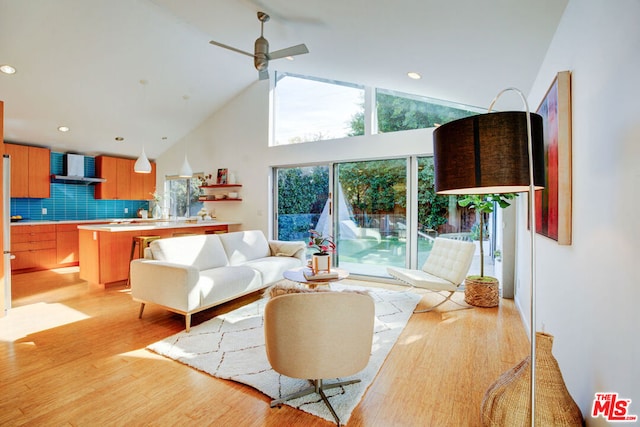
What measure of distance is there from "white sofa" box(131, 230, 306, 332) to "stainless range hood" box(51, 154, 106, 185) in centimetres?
440

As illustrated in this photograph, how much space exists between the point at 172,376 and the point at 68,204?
6512 mm

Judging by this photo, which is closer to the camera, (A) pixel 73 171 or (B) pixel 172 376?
(B) pixel 172 376

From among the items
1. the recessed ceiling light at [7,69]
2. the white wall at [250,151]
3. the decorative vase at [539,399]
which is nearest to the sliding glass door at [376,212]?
the white wall at [250,151]

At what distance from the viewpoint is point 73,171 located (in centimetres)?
663

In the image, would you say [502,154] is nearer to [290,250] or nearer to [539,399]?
[539,399]

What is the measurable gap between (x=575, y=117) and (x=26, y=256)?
803 centimetres

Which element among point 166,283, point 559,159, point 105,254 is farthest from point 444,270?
point 105,254

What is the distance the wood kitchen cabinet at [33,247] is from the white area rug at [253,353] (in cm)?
485

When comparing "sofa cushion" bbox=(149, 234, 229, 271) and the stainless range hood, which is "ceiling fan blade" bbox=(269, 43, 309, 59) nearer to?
"sofa cushion" bbox=(149, 234, 229, 271)

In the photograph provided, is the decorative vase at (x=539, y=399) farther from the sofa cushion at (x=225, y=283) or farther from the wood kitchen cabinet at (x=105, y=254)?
the wood kitchen cabinet at (x=105, y=254)

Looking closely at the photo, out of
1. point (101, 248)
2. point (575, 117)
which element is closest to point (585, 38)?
point (575, 117)

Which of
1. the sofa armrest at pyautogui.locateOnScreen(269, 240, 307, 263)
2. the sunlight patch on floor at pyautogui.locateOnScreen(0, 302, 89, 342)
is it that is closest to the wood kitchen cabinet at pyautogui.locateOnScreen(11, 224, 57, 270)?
the sunlight patch on floor at pyautogui.locateOnScreen(0, 302, 89, 342)

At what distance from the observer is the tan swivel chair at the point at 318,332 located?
178 cm

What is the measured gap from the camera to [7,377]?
7.59 ft
